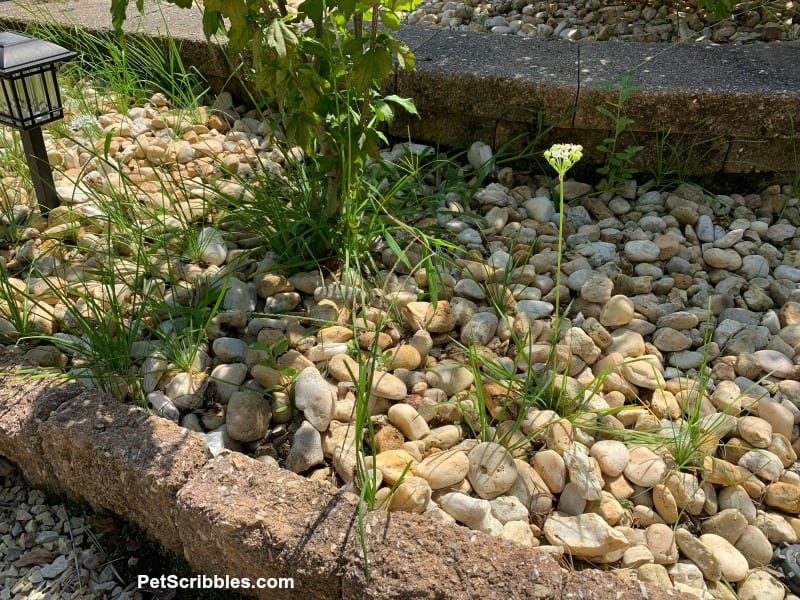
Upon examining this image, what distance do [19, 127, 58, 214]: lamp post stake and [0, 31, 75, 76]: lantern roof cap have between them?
21 cm

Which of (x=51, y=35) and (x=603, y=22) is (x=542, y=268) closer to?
(x=603, y=22)

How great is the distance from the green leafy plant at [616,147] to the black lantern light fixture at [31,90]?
1730mm

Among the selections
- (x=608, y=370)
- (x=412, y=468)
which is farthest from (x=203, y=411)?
(x=608, y=370)

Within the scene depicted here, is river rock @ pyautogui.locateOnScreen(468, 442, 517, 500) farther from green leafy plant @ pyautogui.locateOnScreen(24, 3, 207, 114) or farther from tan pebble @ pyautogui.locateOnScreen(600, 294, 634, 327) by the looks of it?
green leafy plant @ pyautogui.locateOnScreen(24, 3, 207, 114)

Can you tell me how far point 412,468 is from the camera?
1.80 meters

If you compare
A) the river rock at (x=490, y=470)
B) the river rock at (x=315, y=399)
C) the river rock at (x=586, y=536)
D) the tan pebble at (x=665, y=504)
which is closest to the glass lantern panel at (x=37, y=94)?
the river rock at (x=315, y=399)

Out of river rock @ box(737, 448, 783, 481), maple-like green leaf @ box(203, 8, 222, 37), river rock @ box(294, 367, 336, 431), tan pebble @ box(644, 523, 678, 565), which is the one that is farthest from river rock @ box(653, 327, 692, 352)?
maple-like green leaf @ box(203, 8, 222, 37)

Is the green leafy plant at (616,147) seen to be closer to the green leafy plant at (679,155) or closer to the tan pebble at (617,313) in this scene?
the green leafy plant at (679,155)

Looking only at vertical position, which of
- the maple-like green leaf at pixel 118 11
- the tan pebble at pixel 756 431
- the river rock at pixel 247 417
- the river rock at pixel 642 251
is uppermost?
the maple-like green leaf at pixel 118 11

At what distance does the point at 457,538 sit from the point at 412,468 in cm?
29

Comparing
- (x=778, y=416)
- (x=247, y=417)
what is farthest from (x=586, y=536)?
(x=247, y=417)

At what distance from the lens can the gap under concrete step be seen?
104 inches

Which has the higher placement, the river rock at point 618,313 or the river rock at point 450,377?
the river rock at point 618,313

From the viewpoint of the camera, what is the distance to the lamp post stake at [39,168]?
2.39m
